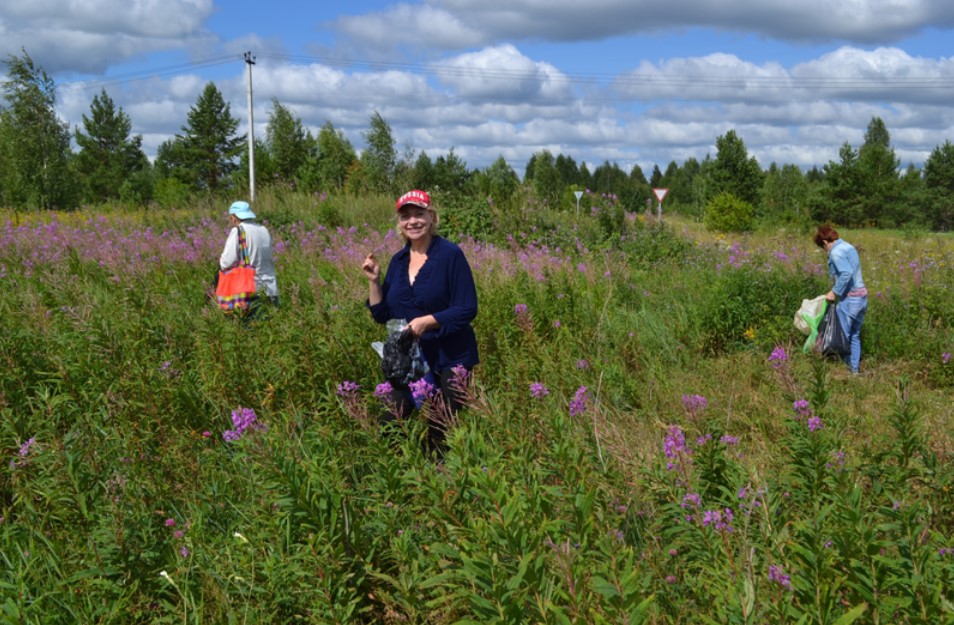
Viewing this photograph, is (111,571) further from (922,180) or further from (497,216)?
(922,180)

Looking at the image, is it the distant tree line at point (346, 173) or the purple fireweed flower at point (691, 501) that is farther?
the distant tree line at point (346, 173)

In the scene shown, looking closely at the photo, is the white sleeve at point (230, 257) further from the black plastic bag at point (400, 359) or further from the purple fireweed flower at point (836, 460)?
the purple fireweed flower at point (836, 460)

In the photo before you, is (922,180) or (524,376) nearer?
(524,376)

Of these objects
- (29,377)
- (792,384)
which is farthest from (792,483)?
(29,377)

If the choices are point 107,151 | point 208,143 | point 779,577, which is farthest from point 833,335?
point 107,151

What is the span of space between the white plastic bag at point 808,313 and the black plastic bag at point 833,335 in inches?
3.1

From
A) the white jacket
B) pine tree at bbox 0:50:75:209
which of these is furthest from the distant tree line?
the white jacket

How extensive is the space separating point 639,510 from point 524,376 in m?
1.56

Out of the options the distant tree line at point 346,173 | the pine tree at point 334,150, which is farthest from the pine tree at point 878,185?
the pine tree at point 334,150

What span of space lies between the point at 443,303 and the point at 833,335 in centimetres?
449

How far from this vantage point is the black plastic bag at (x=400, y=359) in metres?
3.79

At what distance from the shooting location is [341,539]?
2.47 metres

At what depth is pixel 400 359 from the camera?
3.79 metres

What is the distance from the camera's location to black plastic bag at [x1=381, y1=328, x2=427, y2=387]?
3.79 metres
